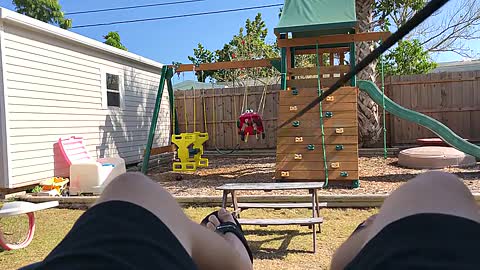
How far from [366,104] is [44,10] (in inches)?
793

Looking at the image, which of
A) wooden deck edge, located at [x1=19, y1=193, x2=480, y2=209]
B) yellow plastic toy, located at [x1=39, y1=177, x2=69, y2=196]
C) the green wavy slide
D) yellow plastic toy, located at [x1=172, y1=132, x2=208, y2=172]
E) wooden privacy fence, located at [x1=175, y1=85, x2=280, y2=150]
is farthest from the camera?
wooden privacy fence, located at [x1=175, y1=85, x2=280, y2=150]

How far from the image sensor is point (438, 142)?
25.3ft

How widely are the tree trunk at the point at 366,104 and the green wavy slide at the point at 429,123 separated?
2.83 meters

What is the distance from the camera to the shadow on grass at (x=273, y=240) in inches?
121

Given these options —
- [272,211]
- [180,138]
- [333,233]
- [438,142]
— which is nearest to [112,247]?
[333,233]

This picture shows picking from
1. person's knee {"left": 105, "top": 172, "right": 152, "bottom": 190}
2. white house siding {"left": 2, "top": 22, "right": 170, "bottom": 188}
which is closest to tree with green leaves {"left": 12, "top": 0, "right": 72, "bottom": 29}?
white house siding {"left": 2, "top": 22, "right": 170, "bottom": 188}

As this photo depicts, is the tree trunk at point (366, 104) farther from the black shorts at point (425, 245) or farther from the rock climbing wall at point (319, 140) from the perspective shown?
the black shorts at point (425, 245)

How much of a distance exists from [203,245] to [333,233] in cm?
283

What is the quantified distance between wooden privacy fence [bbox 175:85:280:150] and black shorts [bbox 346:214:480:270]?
9.42 metres

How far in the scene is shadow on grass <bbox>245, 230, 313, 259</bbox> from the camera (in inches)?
121

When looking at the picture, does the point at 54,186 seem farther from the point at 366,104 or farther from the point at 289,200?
the point at 366,104

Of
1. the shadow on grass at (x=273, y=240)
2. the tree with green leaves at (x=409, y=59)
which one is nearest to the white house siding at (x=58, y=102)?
the shadow on grass at (x=273, y=240)

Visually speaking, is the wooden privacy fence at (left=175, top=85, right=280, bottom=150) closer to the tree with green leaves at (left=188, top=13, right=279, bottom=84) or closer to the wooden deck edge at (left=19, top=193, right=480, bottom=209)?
the tree with green leaves at (left=188, top=13, right=279, bottom=84)

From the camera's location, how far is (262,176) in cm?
646
